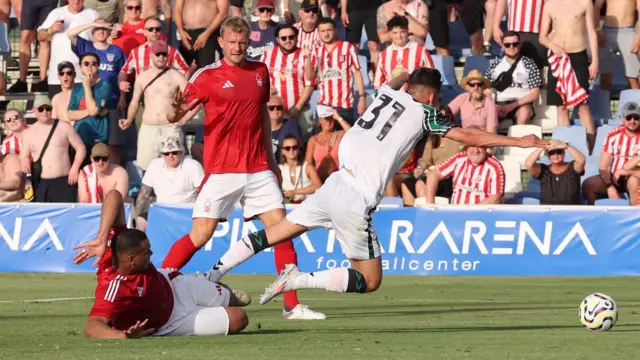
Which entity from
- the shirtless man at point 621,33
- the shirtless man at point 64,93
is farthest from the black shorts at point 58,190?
the shirtless man at point 621,33

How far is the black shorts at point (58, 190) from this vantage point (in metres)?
19.0

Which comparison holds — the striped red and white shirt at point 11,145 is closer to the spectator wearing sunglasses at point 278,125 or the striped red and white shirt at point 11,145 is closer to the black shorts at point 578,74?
the spectator wearing sunglasses at point 278,125

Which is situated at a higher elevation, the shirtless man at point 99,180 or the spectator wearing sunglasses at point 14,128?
the spectator wearing sunglasses at point 14,128

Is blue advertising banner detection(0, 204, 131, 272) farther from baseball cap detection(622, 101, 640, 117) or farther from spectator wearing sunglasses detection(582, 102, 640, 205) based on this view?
baseball cap detection(622, 101, 640, 117)

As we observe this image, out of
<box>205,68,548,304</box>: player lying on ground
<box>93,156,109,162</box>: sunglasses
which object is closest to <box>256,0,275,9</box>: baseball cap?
<box>93,156,109,162</box>: sunglasses

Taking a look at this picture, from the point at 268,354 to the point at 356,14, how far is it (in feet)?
48.2

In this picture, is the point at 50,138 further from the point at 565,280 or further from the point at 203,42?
the point at 565,280

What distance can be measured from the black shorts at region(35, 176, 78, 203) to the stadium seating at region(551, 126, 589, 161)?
729 centimetres

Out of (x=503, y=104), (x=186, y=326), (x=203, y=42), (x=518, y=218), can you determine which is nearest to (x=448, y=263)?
(x=518, y=218)

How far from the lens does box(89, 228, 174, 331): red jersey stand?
8320mm

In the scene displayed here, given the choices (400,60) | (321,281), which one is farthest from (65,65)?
(321,281)

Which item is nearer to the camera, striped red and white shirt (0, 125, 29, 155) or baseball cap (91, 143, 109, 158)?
baseball cap (91, 143, 109, 158)

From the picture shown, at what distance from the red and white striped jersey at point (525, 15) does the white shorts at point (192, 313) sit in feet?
41.3

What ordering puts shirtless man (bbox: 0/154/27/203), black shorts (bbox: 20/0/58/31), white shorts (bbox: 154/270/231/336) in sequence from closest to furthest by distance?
white shorts (bbox: 154/270/231/336) < shirtless man (bbox: 0/154/27/203) < black shorts (bbox: 20/0/58/31)
